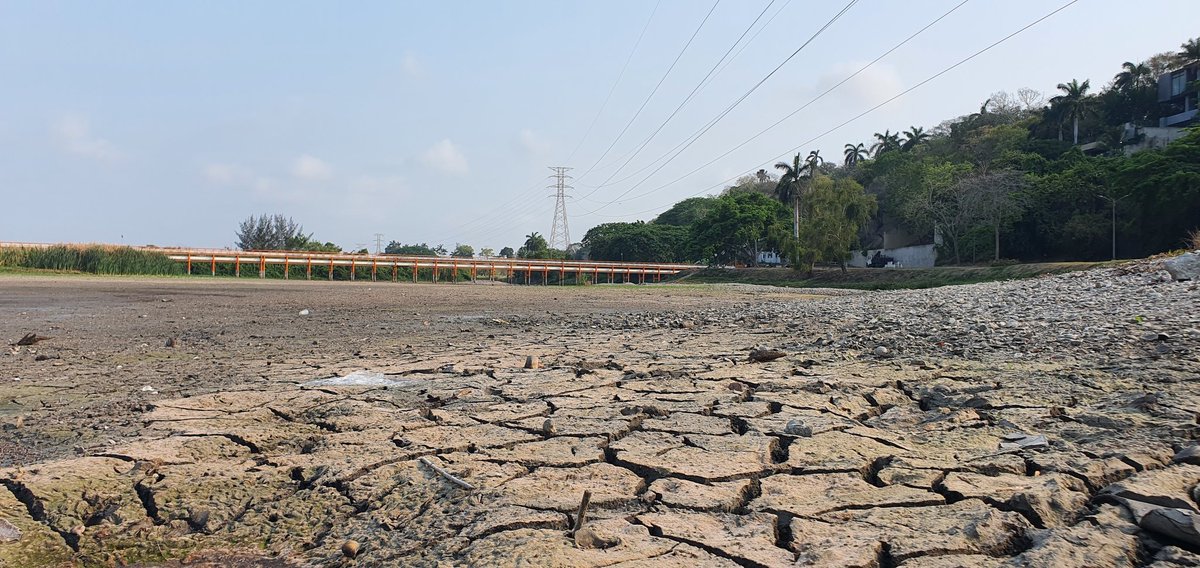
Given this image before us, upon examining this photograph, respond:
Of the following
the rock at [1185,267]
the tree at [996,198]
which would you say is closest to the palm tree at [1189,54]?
the tree at [996,198]

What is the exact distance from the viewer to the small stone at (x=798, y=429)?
292 cm

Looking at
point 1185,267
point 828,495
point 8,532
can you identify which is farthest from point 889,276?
point 8,532

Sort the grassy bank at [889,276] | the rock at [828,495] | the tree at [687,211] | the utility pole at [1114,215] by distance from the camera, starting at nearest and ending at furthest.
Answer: the rock at [828,495] < the grassy bank at [889,276] < the utility pole at [1114,215] < the tree at [687,211]

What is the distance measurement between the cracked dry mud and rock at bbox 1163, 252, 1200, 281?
2377mm

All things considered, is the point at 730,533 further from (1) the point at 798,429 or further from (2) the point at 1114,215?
(2) the point at 1114,215

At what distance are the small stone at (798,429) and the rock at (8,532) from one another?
2666 mm

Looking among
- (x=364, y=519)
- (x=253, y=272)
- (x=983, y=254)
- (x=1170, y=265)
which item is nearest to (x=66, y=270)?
(x=253, y=272)

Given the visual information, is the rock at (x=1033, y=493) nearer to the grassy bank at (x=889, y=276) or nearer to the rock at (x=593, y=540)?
the rock at (x=593, y=540)

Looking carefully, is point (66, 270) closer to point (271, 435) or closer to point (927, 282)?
point (271, 435)

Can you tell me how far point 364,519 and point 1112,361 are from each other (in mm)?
4345

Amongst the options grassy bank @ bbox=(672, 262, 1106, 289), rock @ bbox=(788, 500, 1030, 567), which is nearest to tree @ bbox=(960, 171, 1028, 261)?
grassy bank @ bbox=(672, 262, 1106, 289)

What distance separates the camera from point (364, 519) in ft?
6.84

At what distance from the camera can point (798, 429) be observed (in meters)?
2.96

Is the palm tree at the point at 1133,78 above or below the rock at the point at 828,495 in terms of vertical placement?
above
